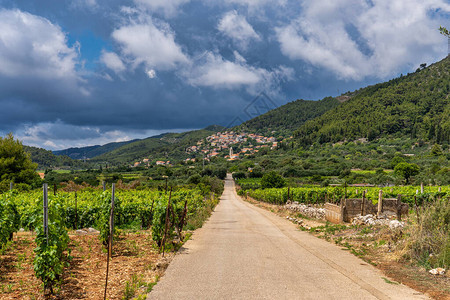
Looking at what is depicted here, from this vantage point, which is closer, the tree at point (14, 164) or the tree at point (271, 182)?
the tree at point (14, 164)

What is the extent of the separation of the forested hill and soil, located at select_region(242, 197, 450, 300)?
438ft

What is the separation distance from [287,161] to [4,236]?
11677 cm

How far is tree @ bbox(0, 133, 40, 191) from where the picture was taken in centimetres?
3869

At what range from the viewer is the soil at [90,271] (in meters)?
6.45

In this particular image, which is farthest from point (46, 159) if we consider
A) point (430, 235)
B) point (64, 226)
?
point (430, 235)

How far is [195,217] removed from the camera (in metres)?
19.8

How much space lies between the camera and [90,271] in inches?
319

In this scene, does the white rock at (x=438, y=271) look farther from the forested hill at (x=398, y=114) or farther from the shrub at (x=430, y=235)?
the forested hill at (x=398, y=114)

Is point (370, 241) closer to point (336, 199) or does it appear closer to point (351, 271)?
point (351, 271)

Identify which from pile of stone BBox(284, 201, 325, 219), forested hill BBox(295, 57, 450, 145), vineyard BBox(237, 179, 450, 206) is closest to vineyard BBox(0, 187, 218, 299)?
pile of stone BBox(284, 201, 325, 219)

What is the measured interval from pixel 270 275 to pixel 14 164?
138 feet

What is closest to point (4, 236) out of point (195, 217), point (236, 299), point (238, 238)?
point (236, 299)

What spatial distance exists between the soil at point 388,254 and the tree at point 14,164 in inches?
1471

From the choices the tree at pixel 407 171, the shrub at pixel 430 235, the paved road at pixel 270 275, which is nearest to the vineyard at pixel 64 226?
the paved road at pixel 270 275
